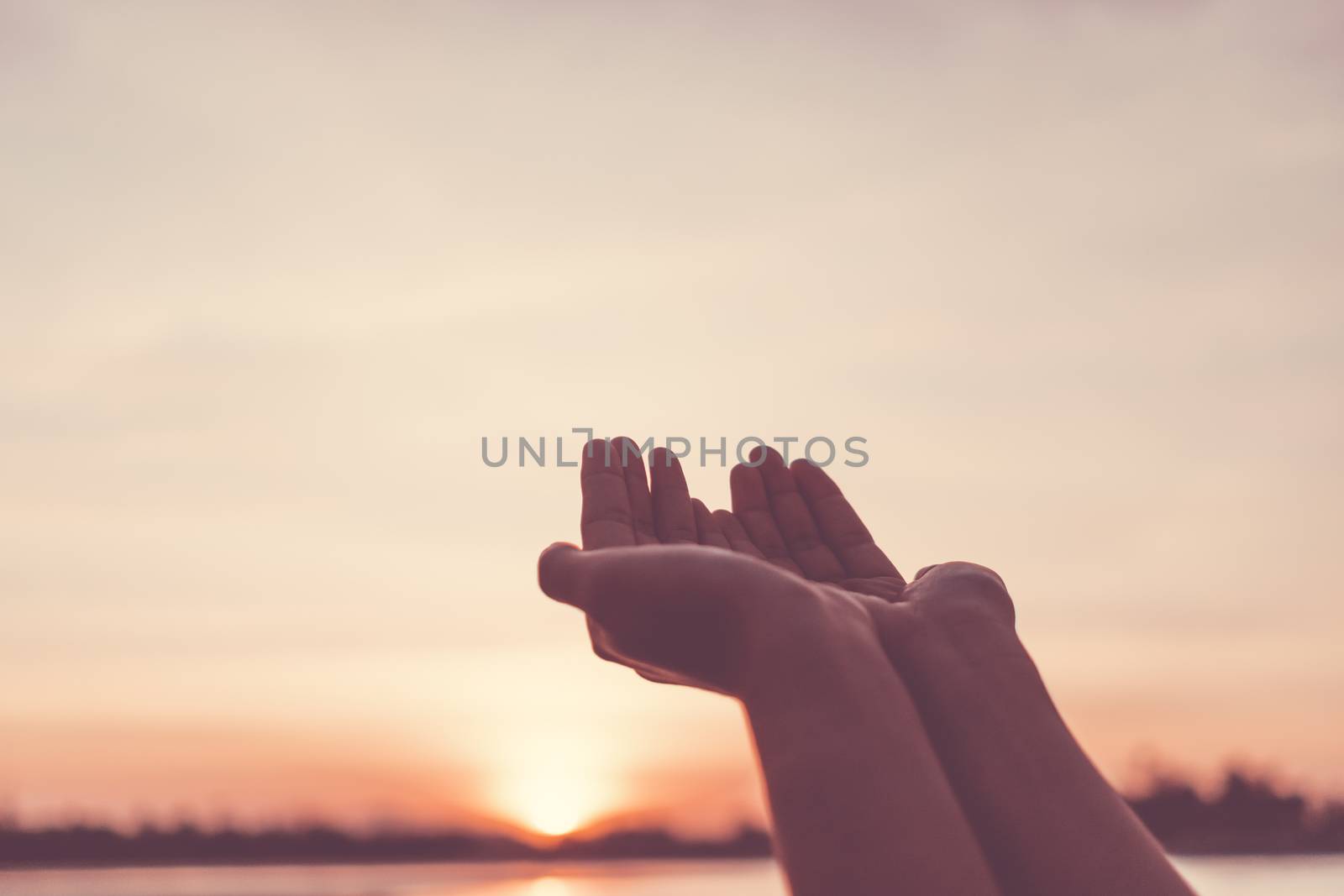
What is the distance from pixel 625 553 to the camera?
1513 millimetres

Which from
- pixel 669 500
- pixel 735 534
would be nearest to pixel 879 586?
pixel 735 534

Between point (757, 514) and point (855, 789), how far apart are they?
1.14 meters

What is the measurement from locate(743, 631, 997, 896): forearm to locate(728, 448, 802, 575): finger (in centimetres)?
82

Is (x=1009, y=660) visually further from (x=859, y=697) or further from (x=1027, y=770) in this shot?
(x=859, y=697)

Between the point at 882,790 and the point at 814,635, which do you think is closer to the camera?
the point at 882,790

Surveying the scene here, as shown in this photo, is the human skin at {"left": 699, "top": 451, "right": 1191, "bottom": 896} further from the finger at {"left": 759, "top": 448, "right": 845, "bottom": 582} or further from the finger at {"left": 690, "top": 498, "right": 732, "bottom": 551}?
the finger at {"left": 690, "top": 498, "right": 732, "bottom": 551}

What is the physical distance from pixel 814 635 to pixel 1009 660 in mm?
437

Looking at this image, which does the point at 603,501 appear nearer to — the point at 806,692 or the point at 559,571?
the point at 559,571

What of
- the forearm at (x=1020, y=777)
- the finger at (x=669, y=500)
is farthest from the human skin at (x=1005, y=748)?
the finger at (x=669, y=500)

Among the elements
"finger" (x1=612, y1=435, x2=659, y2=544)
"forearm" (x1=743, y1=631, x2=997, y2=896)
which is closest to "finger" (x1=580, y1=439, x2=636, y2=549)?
"finger" (x1=612, y1=435, x2=659, y2=544)

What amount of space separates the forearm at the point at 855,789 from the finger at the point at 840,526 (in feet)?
2.53

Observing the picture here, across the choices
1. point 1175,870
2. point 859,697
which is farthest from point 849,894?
point 1175,870

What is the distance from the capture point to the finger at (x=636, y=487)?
199 centimetres

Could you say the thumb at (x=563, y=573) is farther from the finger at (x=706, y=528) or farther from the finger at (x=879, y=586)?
the finger at (x=879, y=586)
